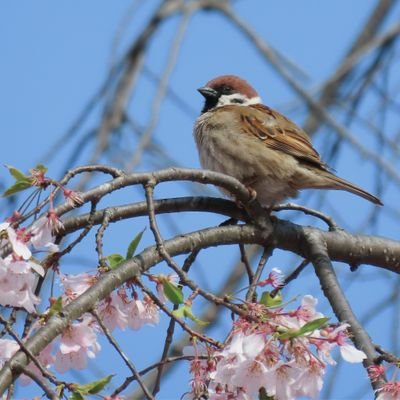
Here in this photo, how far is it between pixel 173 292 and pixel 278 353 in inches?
9.3

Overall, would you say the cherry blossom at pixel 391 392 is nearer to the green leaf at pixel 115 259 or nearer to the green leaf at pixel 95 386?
the green leaf at pixel 95 386

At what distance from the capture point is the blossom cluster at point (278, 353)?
194 cm

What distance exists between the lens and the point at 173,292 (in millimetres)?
2014

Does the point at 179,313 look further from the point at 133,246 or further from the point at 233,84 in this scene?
the point at 233,84

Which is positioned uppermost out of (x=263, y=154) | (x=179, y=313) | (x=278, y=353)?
(x=263, y=154)

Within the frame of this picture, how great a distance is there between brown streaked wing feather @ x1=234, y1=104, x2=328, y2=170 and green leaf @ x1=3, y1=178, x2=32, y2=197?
1.97m

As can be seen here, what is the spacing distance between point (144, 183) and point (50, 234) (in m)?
0.39

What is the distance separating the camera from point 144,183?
240cm

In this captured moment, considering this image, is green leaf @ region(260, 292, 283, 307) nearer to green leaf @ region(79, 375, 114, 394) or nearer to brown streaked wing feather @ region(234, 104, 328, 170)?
green leaf @ region(79, 375, 114, 394)

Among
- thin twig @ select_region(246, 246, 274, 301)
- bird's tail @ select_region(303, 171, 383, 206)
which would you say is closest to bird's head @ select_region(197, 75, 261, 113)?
bird's tail @ select_region(303, 171, 383, 206)

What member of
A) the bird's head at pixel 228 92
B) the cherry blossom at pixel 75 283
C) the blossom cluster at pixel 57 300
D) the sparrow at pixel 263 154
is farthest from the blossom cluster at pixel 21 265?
the bird's head at pixel 228 92

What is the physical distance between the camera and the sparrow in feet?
12.5

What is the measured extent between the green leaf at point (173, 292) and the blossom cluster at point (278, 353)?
0.39 ft

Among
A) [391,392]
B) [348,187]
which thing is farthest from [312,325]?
[348,187]
